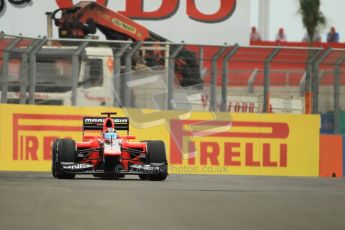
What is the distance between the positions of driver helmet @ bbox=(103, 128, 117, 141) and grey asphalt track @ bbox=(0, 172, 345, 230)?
4.04ft

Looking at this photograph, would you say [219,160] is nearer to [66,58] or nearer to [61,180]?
[66,58]

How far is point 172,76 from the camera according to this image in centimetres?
2006

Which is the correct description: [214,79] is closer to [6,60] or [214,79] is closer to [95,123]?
[6,60]

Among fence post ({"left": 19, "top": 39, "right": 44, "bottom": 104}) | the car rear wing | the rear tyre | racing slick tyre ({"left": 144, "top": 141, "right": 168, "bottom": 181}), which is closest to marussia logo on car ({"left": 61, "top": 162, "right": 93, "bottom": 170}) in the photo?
racing slick tyre ({"left": 144, "top": 141, "right": 168, "bottom": 181})

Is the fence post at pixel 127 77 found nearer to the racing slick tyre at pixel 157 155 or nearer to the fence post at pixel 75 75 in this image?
the fence post at pixel 75 75

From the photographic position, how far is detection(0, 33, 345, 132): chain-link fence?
1948cm

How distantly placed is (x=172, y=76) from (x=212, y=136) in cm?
145

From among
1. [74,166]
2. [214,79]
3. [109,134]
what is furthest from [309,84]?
[74,166]

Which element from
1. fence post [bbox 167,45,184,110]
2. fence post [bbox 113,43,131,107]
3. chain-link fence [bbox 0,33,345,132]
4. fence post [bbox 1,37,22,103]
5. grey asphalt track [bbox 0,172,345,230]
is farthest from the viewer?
fence post [bbox 167,45,184,110]

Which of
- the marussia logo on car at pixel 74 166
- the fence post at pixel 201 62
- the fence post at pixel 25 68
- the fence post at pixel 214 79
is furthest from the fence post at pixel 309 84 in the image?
the marussia logo on car at pixel 74 166

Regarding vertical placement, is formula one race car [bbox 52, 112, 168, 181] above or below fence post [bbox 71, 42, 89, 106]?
below

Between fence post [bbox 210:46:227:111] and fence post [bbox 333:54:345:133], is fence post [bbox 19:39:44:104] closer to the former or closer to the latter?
fence post [bbox 210:46:227:111]

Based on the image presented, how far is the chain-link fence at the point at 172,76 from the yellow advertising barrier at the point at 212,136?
37 cm

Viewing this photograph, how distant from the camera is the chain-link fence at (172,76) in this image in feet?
63.9
